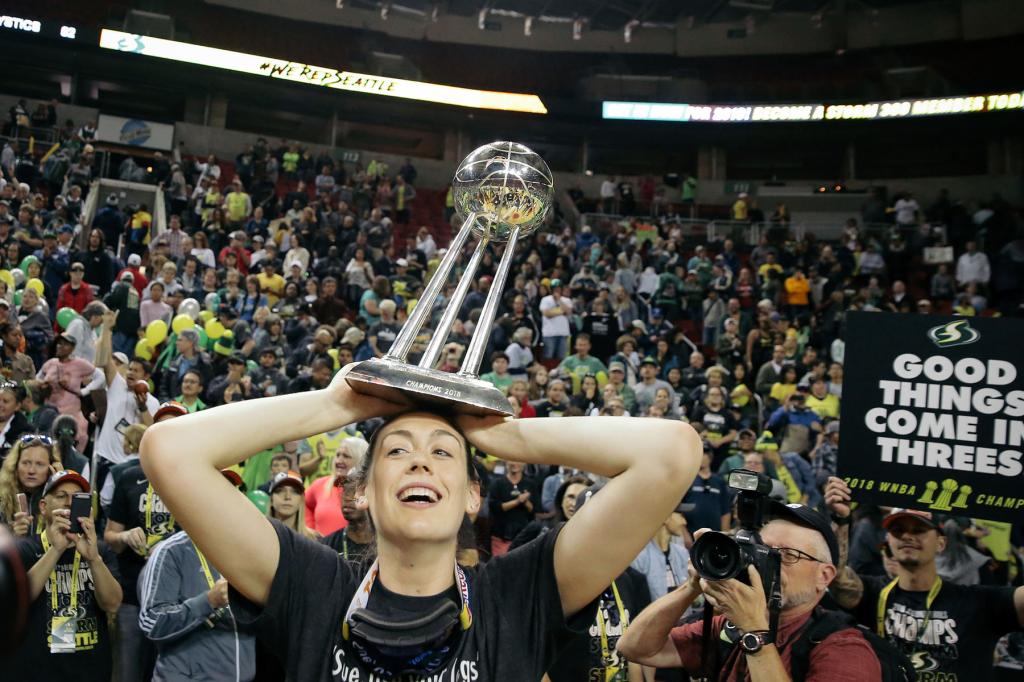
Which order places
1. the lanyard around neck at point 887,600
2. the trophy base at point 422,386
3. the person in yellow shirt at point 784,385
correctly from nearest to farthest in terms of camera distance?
the trophy base at point 422,386
the lanyard around neck at point 887,600
the person in yellow shirt at point 784,385

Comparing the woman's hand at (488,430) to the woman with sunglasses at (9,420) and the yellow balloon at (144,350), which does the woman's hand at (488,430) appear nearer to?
the woman with sunglasses at (9,420)

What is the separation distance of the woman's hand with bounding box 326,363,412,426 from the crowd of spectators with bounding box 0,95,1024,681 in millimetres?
1500

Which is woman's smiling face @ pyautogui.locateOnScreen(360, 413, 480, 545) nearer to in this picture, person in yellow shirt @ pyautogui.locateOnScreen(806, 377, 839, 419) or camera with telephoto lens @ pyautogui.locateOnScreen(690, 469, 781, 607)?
camera with telephoto lens @ pyautogui.locateOnScreen(690, 469, 781, 607)

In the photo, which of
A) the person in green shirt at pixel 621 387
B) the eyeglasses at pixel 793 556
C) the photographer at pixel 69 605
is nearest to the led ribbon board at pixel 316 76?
the person in green shirt at pixel 621 387

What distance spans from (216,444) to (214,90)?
85.6 ft

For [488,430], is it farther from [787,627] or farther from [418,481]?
[787,627]

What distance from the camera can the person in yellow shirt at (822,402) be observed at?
33.5 feet

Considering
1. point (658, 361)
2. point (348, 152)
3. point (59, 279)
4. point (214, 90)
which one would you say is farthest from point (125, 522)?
point (214, 90)

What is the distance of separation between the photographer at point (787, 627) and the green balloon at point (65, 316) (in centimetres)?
811

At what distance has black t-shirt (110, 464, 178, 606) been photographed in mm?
5395

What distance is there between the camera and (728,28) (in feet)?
93.9

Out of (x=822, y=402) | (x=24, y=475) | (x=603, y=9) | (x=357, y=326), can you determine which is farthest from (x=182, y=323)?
(x=603, y=9)

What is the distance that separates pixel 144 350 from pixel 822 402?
690 cm

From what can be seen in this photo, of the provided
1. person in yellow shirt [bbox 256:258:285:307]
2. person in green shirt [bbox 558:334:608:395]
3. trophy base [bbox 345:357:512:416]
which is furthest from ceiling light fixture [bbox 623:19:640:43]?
trophy base [bbox 345:357:512:416]
